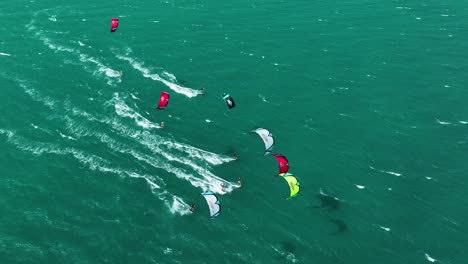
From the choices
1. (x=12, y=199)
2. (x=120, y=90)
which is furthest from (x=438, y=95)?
(x=12, y=199)

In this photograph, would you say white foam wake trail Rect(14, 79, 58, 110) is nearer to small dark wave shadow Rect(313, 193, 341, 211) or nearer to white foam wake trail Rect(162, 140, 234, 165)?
white foam wake trail Rect(162, 140, 234, 165)

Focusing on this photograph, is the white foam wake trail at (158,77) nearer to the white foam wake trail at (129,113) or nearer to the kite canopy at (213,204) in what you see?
the white foam wake trail at (129,113)

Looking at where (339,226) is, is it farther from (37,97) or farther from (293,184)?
(37,97)

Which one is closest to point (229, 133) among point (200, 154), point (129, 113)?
point (200, 154)

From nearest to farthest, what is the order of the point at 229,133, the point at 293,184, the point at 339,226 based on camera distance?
the point at 339,226
the point at 293,184
the point at 229,133

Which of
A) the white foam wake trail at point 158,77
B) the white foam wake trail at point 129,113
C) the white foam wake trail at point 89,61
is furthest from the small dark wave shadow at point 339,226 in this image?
the white foam wake trail at point 89,61

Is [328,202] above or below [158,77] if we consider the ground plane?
below

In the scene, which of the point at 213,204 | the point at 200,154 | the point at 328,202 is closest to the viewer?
the point at 213,204
